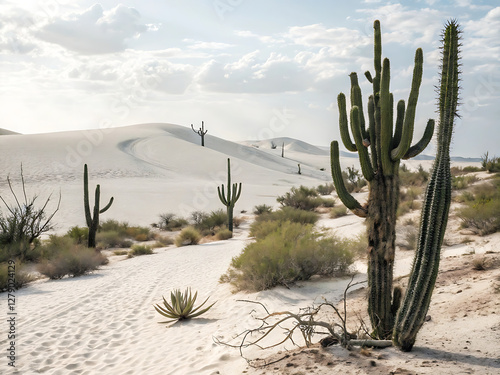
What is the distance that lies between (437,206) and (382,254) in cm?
108

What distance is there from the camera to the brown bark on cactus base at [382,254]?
15.9 feet

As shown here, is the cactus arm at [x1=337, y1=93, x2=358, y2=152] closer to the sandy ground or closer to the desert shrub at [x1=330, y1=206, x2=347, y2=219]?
the sandy ground

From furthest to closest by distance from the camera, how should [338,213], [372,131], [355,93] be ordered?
[338,213] → [355,93] → [372,131]

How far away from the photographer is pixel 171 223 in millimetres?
25156

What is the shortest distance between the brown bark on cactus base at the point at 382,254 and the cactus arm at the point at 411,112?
11.6 inches

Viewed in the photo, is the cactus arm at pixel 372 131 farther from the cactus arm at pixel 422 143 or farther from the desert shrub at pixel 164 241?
the desert shrub at pixel 164 241

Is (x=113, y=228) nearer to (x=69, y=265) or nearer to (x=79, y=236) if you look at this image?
(x=79, y=236)

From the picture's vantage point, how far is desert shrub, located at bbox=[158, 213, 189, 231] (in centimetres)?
2498

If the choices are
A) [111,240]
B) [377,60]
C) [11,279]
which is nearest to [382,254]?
[377,60]

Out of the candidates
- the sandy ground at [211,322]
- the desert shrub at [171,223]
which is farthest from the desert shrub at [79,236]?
the desert shrub at [171,223]

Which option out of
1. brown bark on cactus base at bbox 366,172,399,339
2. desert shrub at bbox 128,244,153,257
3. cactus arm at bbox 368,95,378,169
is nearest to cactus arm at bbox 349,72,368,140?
cactus arm at bbox 368,95,378,169

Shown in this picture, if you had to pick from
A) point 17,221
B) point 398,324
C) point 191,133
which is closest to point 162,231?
point 17,221

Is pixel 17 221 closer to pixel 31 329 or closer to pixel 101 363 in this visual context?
pixel 31 329

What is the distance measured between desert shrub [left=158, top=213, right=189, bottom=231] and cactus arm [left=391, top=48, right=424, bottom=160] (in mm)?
20802
